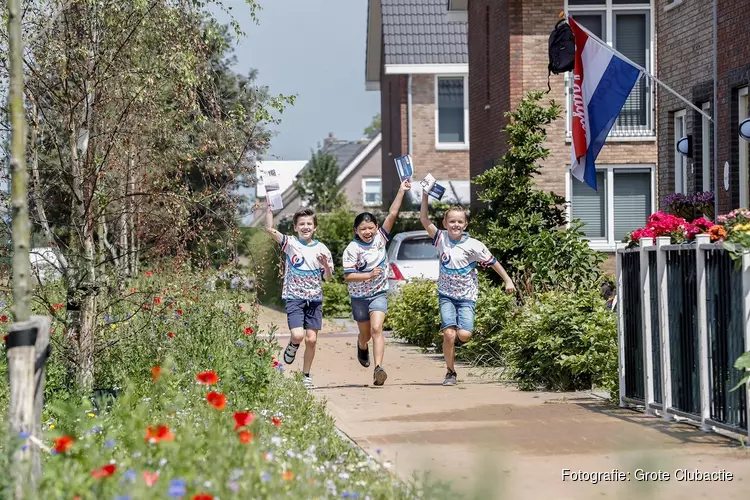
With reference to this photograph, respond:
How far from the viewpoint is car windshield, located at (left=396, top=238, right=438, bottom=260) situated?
71.5 ft

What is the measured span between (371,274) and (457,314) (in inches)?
37.0

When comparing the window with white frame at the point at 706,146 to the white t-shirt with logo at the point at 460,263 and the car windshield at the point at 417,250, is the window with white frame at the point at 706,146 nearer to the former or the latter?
the car windshield at the point at 417,250

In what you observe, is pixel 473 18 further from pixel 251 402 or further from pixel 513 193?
pixel 251 402

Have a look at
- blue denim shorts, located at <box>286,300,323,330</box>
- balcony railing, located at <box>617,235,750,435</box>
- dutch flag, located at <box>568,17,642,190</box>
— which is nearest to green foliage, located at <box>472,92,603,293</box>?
dutch flag, located at <box>568,17,642,190</box>

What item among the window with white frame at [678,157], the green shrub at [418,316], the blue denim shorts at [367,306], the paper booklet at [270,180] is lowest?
the green shrub at [418,316]

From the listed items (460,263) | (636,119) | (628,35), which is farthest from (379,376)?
(628,35)

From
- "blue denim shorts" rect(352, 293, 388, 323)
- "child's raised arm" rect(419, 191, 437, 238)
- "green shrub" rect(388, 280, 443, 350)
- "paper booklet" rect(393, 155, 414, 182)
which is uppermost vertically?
"paper booklet" rect(393, 155, 414, 182)

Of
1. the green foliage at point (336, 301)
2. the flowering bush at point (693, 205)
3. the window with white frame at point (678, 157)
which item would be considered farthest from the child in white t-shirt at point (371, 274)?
the green foliage at point (336, 301)

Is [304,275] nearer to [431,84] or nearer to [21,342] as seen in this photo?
[21,342]

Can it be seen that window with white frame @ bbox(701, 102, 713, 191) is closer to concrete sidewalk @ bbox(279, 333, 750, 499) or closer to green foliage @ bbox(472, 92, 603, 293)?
green foliage @ bbox(472, 92, 603, 293)

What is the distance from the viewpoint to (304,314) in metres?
11.4

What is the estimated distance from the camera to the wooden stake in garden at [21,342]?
5043 mm

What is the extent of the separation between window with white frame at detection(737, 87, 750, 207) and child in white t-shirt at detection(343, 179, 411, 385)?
5677mm

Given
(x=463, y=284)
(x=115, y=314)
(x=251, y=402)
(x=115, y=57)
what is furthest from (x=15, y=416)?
(x=463, y=284)
